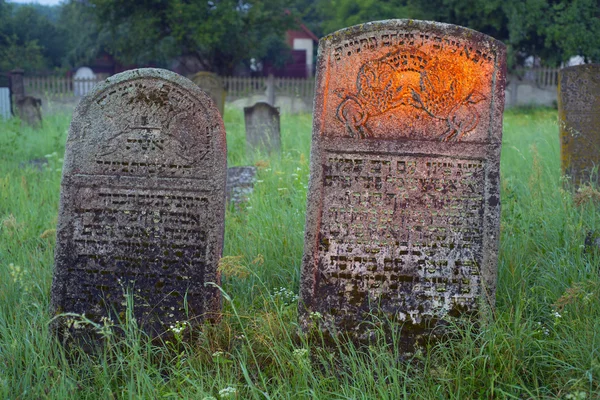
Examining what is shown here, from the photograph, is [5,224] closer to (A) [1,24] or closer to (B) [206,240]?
(B) [206,240]

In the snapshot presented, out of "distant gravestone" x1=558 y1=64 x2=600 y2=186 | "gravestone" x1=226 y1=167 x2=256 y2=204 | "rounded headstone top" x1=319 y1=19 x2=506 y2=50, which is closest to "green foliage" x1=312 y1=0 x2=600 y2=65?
"distant gravestone" x1=558 y1=64 x2=600 y2=186

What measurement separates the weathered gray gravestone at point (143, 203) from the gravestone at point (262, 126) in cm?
538

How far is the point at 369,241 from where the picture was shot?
11.3 ft

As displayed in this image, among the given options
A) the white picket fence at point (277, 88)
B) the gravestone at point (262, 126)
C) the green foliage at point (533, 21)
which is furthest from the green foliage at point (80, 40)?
the gravestone at point (262, 126)

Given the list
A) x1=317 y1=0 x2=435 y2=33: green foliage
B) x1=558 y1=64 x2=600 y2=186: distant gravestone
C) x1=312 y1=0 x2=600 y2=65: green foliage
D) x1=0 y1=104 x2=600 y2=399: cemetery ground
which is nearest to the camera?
x1=0 y1=104 x2=600 y2=399: cemetery ground

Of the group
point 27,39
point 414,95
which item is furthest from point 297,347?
point 27,39

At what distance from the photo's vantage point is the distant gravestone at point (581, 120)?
627 cm

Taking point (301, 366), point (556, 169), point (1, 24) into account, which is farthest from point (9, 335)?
point (1, 24)

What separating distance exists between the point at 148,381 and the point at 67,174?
1332mm

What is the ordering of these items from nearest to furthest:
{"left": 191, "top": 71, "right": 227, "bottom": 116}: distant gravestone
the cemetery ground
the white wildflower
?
the white wildflower, the cemetery ground, {"left": 191, "top": 71, "right": 227, "bottom": 116}: distant gravestone

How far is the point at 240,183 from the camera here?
6.53 meters

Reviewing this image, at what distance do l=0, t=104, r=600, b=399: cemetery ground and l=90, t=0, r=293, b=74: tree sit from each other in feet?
82.8

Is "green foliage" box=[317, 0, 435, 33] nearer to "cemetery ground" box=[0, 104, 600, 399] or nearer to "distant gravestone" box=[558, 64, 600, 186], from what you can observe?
"distant gravestone" box=[558, 64, 600, 186]

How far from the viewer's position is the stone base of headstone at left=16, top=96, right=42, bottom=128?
12.9m
